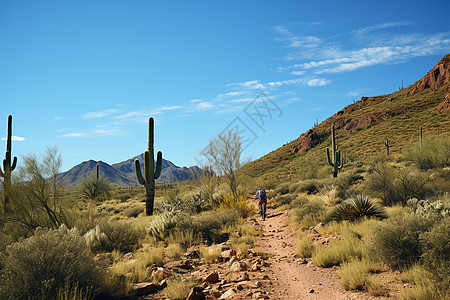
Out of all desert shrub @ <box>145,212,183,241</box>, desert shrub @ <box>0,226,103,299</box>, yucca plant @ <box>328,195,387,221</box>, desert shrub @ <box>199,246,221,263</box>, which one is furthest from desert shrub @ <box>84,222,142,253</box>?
yucca plant @ <box>328,195,387,221</box>

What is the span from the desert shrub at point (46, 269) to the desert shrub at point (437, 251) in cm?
559

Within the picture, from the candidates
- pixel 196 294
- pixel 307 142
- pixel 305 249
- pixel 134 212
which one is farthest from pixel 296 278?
pixel 307 142

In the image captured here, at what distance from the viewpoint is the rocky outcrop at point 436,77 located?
220 feet

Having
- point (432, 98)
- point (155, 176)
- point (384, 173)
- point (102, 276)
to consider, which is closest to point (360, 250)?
point (102, 276)

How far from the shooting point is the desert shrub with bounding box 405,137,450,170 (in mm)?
→ 21828

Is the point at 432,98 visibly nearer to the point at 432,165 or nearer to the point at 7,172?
the point at 432,165

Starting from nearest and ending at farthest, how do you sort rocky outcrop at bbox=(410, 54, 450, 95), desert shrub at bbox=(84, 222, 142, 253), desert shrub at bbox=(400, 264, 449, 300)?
desert shrub at bbox=(400, 264, 449, 300)
desert shrub at bbox=(84, 222, 142, 253)
rocky outcrop at bbox=(410, 54, 450, 95)

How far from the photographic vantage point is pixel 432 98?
61.9m

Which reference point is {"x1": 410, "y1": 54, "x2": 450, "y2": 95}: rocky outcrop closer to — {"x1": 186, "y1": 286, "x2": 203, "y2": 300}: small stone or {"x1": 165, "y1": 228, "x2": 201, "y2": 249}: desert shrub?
{"x1": 165, "y1": 228, "x2": 201, "y2": 249}: desert shrub

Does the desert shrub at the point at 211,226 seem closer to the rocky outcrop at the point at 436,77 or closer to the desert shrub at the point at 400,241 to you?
the desert shrub at the point at 400,241

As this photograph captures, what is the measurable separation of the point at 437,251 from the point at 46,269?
22.2 feet

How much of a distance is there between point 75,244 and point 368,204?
29.0 ft

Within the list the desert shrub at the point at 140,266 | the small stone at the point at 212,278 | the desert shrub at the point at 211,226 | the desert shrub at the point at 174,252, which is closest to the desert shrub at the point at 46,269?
the desert shrub at the point at 140,266

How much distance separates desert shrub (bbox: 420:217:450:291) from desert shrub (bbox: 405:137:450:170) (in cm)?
1926
